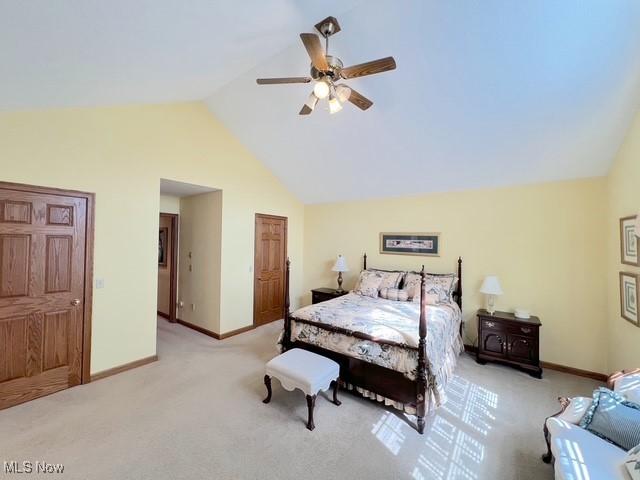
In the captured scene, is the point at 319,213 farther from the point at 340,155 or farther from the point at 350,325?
the point at 350,325

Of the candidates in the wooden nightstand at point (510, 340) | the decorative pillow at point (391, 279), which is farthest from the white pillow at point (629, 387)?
the decorative pillow at point (391, 279)

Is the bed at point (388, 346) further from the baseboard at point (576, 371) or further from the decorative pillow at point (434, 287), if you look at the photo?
the baseboard at point (576, 371)

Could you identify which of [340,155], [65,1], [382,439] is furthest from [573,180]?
[65,1]

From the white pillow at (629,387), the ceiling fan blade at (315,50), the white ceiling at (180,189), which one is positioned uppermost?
the ceiling fan blade at (315,50)

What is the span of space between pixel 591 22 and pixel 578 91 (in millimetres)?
615

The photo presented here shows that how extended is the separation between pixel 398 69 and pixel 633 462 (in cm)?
307

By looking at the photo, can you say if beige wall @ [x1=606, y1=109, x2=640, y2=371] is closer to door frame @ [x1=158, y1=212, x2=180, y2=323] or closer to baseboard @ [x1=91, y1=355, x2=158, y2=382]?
baseboard @ [x1=91, y1=355, x2=158, y2=382]

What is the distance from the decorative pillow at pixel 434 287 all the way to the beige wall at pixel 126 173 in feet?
9.19

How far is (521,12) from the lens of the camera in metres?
1.89

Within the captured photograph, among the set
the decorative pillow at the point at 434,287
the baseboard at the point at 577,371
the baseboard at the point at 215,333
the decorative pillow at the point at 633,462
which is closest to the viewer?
the decorative pillow at the point at 633,462

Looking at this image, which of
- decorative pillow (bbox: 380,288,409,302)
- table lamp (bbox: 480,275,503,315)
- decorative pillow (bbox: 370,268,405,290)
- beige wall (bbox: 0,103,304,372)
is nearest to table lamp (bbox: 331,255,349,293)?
decorative pillow (bbox: 370,268,405,290)

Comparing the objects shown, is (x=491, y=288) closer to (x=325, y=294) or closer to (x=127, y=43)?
(x=325, y=294)

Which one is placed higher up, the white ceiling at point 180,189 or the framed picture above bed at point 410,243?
the white ceiling at point 180,189

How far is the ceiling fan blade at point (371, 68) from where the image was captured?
1803 millimetres
